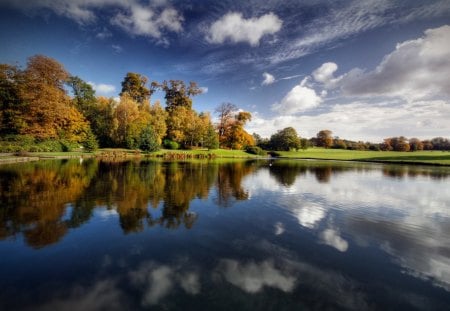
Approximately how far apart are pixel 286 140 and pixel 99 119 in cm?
6181

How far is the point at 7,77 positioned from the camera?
39062 mm

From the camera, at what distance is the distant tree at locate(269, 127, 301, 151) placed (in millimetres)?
86062

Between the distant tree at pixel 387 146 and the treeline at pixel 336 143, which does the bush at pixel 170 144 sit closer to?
the treeline at pixel 336 143

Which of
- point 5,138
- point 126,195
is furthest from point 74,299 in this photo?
point 5,138

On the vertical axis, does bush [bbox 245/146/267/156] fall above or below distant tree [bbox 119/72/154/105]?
below

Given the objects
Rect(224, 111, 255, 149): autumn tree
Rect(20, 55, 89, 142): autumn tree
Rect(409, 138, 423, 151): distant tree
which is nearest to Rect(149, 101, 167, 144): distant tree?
Rect(20, 55, 89, 142): autumn tree

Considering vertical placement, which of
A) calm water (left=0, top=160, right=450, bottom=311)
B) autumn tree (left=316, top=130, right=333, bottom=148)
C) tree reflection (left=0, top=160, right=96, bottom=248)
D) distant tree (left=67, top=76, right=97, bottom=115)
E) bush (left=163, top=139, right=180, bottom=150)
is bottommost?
calm water (left=0, top=160, right=450, bottom=311)

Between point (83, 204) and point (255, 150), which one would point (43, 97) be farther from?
point (255, 150)

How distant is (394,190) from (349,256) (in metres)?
14.2

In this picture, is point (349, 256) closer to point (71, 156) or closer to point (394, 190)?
point (394, 190)

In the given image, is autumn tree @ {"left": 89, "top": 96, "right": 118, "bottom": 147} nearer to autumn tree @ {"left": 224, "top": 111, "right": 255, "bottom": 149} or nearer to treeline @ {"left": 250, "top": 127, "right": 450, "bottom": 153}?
autumn tree @ {"left": 224, "top": 111, "right": 255, "bottom": 149}

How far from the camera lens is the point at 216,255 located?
6.29 m

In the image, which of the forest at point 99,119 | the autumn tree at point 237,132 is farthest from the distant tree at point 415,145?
the autumn tree at point 237,132

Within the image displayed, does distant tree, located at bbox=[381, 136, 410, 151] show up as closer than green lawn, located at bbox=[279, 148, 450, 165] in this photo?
No
